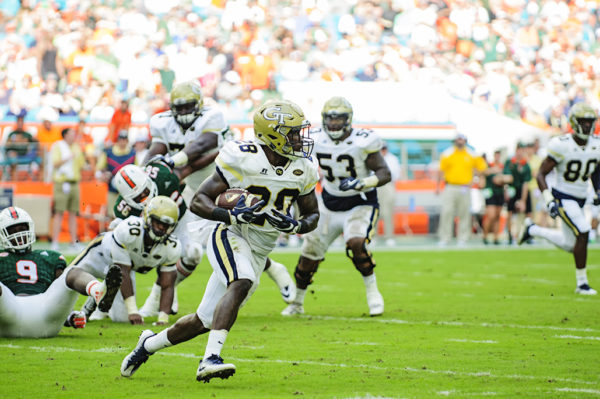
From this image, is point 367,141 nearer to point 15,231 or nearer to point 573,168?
point 573,168

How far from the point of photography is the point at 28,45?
1895cm

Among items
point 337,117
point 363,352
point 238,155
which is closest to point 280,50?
point 337,117

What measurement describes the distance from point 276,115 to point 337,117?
3.11m

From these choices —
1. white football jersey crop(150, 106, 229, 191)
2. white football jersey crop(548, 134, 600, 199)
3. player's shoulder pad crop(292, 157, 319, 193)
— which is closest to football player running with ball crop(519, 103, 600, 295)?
white football jersey crop(548, 134, 600, 199)

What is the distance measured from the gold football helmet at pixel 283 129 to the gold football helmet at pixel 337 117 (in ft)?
9.80

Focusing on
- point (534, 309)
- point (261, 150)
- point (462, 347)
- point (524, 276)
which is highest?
point (261, 150)

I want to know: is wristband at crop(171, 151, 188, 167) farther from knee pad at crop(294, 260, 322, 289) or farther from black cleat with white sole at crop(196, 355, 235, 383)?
black cleat with white sole at crop(196, 355, 235, 383)

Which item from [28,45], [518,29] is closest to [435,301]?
[28,45]

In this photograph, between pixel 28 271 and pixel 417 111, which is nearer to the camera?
pixel 28 271

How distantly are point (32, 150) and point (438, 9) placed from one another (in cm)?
1245

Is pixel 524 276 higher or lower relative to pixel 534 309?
lower

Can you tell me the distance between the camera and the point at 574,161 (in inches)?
372

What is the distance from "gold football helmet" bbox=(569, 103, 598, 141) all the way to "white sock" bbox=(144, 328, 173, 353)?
19.7 ft

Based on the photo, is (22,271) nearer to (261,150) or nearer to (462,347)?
(261,150)
